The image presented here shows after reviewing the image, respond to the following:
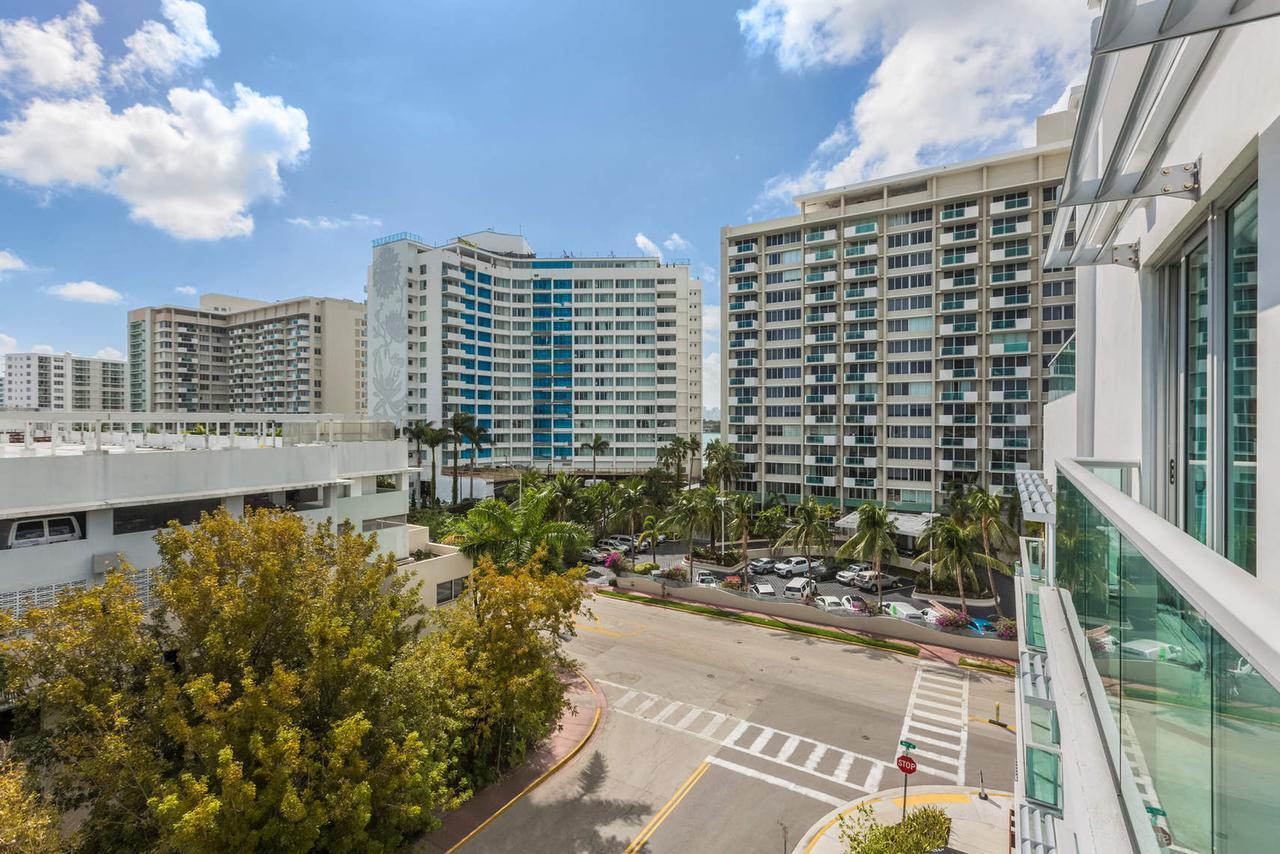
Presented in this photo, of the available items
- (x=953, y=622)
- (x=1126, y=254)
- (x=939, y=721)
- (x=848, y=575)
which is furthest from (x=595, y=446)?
(x=1126, y=254)

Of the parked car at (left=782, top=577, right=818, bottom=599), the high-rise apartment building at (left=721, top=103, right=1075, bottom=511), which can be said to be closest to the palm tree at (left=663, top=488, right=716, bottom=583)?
the parked car at (left=782, top=577, right=818, bottom=599)

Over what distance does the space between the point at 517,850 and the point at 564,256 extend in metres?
72.6

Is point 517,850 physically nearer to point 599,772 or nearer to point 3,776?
point 599,772

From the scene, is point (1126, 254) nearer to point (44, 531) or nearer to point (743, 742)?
point (743, 742)

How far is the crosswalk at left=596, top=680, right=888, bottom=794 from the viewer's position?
59.0ft

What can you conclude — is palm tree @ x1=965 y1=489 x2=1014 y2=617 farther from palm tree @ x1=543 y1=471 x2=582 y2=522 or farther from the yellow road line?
palm tree @ x1=543 y1=471 x2=582 y2=522

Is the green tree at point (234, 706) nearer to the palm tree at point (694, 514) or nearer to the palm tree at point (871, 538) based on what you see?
the palm tree at point (871, 538)

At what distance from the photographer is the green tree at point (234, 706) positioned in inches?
372

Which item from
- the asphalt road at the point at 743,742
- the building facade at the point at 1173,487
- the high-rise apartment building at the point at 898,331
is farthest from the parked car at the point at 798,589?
the building facade at the point at 1173,487

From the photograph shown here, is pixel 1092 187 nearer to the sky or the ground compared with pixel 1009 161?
nearer to the ground

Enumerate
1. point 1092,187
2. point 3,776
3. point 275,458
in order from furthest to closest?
point 275,458
point 3,776
point 1092,187

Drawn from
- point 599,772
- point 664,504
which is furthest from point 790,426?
point 599,772

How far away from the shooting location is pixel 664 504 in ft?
175

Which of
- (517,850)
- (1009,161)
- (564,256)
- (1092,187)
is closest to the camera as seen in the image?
(1092,187)
